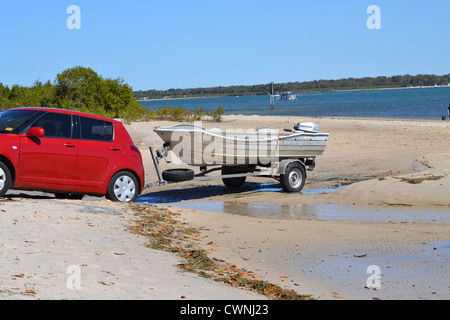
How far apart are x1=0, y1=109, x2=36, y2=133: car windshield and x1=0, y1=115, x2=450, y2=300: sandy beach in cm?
121

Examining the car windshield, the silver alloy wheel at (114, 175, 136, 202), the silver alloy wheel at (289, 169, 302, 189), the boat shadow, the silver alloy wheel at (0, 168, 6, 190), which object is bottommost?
the boat shadow

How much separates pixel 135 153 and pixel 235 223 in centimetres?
246

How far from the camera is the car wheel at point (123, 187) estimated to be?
11.8 m

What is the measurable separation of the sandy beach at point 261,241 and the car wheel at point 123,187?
513 mm

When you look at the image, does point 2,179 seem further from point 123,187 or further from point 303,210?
point 303,210

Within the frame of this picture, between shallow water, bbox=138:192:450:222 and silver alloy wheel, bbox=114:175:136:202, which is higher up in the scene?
silver alloy wheel, bbox=114:175:136:202

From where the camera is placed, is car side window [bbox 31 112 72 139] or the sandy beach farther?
car side window [bbox 31 112 72 139]

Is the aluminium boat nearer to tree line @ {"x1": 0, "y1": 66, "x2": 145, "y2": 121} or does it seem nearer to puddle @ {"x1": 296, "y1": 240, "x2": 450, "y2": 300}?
puddle @ {"x1": 296, "y1": 240, "x2": 450, "y2": 300}

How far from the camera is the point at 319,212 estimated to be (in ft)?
42.5

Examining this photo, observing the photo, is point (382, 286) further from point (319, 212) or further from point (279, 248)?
point (319, 212)

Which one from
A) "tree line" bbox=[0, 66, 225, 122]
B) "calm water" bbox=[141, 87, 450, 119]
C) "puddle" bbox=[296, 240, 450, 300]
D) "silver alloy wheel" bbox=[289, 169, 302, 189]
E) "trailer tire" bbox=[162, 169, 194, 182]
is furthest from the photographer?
"calm water" bbox=[141, 87, 450, 119]

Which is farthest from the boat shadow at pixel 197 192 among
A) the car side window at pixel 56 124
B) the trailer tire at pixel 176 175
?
the car side window at pixel 56 124

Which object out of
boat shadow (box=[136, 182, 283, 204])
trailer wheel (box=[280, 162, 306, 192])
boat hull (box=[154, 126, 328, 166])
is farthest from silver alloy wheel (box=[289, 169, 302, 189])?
boat shadow (box=[136, 182, 283, 204])

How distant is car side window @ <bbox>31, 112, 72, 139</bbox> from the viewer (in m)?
11.1
